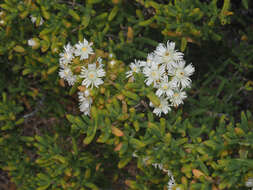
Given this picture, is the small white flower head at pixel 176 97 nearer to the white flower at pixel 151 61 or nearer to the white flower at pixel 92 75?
the white flower at pixel 151 61

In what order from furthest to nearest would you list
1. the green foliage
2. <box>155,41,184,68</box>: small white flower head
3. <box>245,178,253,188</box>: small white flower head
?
<box>155,41,184,68</box>: small white flower head → the green foliage → <box>245,178,253,188</box>: small white flower head

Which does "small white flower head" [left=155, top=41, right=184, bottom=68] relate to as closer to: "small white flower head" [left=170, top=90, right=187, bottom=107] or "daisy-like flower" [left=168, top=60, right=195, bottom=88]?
"daisy-like flower" [left=168, top=60, right=195, bottom=88]

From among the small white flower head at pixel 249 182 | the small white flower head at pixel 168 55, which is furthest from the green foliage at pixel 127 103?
the small white flower head at pixel 168 55

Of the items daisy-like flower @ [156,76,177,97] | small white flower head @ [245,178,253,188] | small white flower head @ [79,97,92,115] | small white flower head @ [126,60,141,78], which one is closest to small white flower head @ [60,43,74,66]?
small white flower head @ [79,97,92,115]

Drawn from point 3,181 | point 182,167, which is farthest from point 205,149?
point 3,181

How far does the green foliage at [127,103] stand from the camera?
2.11m

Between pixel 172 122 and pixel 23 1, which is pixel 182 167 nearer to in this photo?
pixel 172 122

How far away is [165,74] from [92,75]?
21.8 inches

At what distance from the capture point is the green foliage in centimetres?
211

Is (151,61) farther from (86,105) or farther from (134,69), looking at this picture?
(86,105)

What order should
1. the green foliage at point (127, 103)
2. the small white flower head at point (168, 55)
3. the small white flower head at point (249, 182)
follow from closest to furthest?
the small white flower head at point (249, 182) < the green foliage at point (127, 103) < the small white flower head at point (168, 55)

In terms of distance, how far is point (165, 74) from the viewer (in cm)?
221

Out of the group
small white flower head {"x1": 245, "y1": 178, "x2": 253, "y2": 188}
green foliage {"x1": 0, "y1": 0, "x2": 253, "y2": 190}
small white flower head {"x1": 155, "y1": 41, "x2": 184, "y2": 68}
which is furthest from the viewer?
small white flower head {"x1": 155, "y1": 41, "x2": 184, "y2": 68}

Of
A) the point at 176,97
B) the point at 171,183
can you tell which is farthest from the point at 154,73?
the point at 171,183
